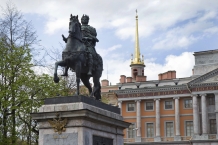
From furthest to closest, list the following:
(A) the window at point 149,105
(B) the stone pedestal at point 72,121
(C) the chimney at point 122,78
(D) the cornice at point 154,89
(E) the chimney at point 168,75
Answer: (C) the chimney at point 122,78 → (E) the chimney at point 168,75 → (A) the window at point 149,105 → (D) the cornice at point 154,89 → (B) the stone pedestal at point 72,121

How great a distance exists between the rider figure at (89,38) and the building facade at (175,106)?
4587cm

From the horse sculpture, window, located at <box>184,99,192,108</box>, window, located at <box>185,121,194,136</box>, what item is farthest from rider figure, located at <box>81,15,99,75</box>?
window, located at <box>184,99,192,108</box>

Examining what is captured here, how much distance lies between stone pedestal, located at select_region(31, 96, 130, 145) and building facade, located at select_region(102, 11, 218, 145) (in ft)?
155

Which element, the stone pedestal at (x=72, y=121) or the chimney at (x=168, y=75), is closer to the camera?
the stone pedestal at (x=72, y=121)

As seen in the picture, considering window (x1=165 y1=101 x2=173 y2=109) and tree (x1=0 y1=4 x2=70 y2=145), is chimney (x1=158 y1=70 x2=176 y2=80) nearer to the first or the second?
window (x1=165 y1=101 x2=173 y2=109)

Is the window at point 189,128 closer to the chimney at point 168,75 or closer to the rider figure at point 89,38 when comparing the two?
the chimney at point 168,75

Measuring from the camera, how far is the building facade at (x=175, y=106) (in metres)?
57.3

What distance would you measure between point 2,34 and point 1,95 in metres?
4.92

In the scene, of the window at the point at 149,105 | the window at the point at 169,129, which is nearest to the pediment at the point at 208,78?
the window at the point at 169,129

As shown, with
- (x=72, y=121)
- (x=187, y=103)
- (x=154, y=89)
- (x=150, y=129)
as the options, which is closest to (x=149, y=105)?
(x=154, y=89)

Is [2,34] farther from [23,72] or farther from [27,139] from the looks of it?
[27,139]

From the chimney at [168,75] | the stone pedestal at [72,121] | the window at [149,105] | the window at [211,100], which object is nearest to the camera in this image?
the stone pedestal at [72,121]

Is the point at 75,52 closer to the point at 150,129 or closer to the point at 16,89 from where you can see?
the point at 16,89

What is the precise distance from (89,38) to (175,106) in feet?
159
